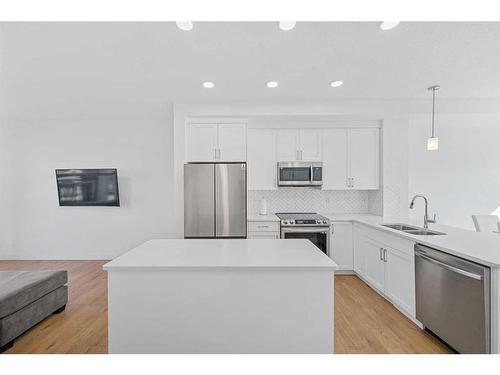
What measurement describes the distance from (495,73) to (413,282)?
262 centimetres

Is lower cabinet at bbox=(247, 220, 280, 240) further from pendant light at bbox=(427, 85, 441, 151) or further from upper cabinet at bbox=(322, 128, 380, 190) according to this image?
pendant light at bbox=(427, 85, 441, 151)

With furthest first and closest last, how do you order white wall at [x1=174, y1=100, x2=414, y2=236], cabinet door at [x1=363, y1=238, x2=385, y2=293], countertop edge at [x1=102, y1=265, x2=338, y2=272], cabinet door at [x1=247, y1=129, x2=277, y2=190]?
cabinet door at [x1=247, y1=129, x2=277, y2=190] → white wall at [x1=174, y1=100, x2=414, y2=236] → cabinet door at [x1=363, y1=238, x2=385, y2=293] → countertop edge at [x1=102, y1=265, x2=338, y2=272]

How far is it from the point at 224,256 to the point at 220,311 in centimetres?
A: 36

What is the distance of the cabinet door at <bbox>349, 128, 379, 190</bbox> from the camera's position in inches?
165

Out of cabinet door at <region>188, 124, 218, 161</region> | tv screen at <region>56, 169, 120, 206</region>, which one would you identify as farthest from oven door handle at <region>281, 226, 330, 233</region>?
tv screen at <region>56, 169, 120, 206</region>

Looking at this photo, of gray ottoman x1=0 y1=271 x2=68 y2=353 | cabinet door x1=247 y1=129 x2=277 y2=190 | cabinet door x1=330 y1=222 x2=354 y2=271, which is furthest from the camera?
cabinet door x1=247 y1=129 x2=277 y2=190

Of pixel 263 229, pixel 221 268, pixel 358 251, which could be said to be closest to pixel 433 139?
pixel 358 251

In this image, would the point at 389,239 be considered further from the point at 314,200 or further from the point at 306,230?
the point at 314,200

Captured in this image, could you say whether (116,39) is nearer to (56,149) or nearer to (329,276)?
(329,276)

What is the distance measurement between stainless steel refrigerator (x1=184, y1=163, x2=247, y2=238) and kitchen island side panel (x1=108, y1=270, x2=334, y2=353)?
6.35ft

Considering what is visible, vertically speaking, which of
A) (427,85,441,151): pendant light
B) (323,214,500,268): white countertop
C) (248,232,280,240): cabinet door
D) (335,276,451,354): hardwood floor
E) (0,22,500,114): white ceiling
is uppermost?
(0,22,500,114): white ceiling

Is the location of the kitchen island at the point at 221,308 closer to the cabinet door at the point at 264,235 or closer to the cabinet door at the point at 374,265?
the cabinet door at the point at 374,265

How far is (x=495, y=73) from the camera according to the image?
3.10m

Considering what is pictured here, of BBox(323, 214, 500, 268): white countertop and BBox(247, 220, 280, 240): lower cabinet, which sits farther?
BBox(247, 220, 280, 240): lower cabinet
